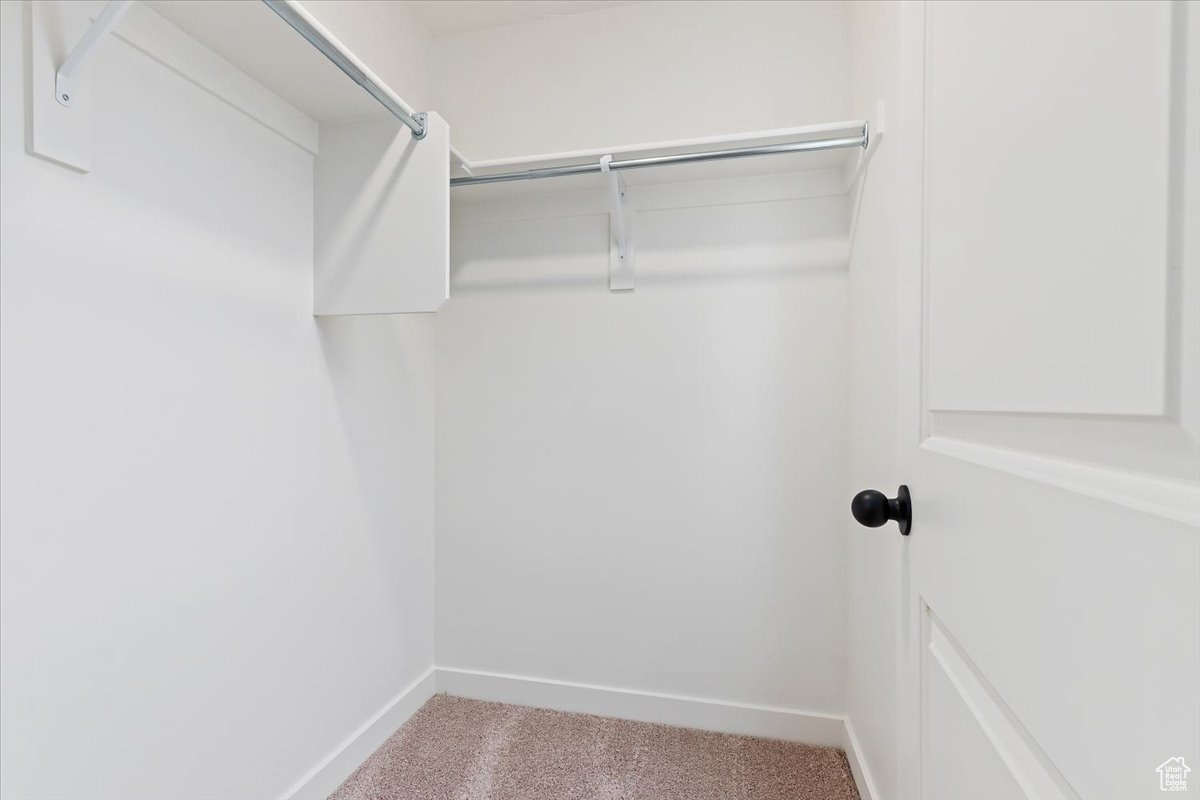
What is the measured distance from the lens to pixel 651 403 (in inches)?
67.7

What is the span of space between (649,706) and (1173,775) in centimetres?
166

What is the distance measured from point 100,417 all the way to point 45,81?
0.52 m

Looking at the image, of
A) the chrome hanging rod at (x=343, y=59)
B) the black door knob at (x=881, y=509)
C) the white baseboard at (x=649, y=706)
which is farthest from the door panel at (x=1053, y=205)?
the white baseboard at (x=649, y=706)

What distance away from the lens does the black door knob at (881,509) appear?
0.74m

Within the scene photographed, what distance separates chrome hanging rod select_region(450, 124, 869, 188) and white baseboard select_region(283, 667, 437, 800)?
1617 millimetres

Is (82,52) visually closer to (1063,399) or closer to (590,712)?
(1063,399)

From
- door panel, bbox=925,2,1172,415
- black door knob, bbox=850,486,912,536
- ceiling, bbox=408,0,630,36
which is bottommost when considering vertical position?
black door knob, bbox=850,486,912,536

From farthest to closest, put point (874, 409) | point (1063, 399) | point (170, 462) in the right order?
point (874, 409) < point (170, 462) < point (1063, 399)

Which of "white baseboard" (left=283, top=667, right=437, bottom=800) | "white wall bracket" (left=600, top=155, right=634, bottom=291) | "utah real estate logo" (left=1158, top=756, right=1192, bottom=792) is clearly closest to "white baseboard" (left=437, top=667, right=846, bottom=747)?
"white baseboard" (left=283, top=667, right=437, bottom=800)

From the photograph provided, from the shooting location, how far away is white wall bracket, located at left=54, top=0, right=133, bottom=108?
780 mm

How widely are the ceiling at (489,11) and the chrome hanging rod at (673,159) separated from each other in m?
0.61

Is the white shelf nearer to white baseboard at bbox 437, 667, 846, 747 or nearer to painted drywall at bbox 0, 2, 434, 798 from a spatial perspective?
painted drywall at bbox 0, 2, 434, 798

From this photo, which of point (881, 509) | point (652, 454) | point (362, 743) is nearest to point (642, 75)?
point (652, 454)

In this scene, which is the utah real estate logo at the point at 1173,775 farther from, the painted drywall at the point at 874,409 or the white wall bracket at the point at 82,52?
the white wall bracket at the point at 82,52
